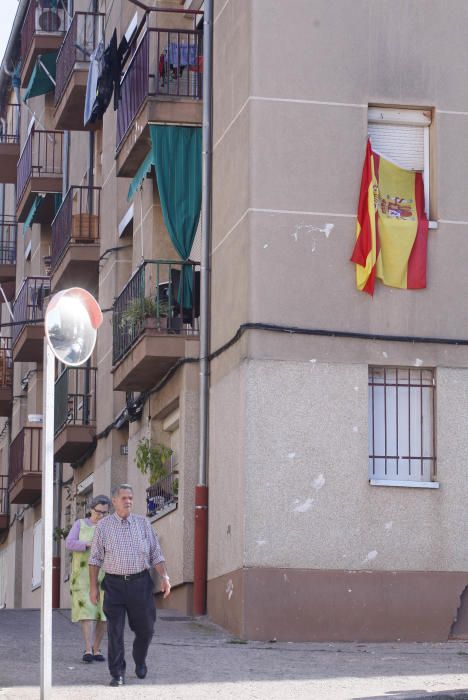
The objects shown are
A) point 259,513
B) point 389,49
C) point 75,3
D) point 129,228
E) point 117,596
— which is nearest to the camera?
point 117,596

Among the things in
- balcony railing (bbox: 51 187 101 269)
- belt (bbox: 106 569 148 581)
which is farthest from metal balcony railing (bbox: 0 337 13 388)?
belt (bbox: 106 569 148 581)

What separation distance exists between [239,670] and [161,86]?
9.07 m

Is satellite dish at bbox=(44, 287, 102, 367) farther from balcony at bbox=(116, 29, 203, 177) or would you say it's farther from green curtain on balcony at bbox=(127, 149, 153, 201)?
green curtain on balcony at bbox=(127, 149, 153, 201)

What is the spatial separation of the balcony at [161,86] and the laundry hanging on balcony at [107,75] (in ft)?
3.84

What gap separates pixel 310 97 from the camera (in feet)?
58.5

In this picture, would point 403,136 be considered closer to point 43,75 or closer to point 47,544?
point 47,544

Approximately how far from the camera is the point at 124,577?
44.1 feet

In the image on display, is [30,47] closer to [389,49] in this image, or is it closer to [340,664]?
[389,49]

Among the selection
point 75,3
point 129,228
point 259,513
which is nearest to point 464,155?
point 259,513

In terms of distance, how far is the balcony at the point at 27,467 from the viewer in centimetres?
3133

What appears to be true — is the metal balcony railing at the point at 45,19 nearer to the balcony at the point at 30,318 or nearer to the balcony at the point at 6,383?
the balcony at the point at 30,318

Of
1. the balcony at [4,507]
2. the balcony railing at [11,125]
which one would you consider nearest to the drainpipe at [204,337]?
the balcony at [4,507]

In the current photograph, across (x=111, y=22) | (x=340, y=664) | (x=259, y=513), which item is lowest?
(x=340, y=664)

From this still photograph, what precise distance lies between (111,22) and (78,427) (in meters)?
6.46
